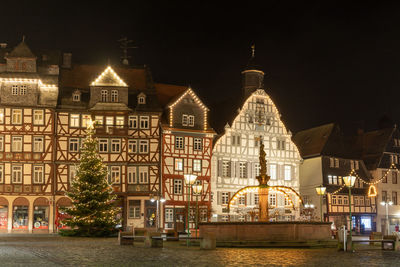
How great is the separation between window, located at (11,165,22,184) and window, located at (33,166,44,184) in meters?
1.14

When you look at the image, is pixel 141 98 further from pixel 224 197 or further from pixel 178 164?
pixel 224 197

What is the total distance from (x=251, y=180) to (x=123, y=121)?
45.3 ft

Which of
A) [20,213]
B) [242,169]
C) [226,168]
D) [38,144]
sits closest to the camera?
[20,213]

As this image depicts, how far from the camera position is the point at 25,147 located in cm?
5306

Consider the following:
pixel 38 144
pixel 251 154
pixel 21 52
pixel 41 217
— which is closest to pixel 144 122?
pixel 38 144


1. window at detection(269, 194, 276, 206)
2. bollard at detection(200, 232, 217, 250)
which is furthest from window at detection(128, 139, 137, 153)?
bollard at detection(200, 232, 217, 250)

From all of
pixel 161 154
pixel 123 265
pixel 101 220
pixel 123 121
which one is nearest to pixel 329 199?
pixel 161 154

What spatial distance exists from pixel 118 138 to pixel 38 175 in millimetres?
7479

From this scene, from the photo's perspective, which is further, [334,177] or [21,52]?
[334,177]

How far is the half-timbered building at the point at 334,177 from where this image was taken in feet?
209

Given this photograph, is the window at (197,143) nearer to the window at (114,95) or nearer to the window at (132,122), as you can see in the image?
the window at (132,122)

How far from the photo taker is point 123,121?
55281 mm

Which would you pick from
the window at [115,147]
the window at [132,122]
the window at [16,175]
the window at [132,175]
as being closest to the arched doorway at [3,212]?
the window at [16,175]

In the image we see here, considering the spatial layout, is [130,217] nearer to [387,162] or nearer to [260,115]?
[260,115]
